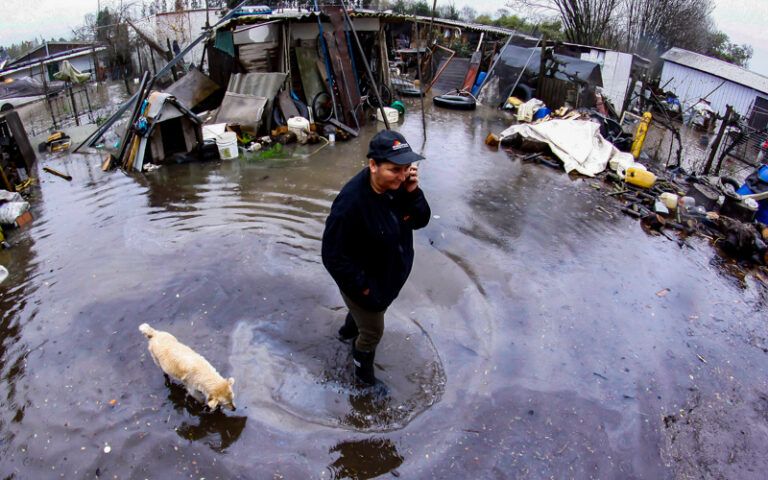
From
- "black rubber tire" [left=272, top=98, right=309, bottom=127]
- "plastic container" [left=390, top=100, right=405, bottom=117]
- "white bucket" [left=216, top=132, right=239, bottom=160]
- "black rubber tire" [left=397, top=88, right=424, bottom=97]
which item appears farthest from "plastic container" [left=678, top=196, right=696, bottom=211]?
"black rubber tire" [left=397, top=88, right=424, bottom=97]

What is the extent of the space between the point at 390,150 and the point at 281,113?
9240mm

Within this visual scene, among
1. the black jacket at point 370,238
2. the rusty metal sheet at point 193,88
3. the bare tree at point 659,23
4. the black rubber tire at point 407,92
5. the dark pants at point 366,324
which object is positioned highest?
the bare tree at point 659,23

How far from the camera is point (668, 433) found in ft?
11.0

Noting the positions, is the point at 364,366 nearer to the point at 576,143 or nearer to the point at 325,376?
the point at 325,376

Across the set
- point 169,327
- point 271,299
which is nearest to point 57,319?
point 169,327

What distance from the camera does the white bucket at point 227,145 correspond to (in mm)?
9023

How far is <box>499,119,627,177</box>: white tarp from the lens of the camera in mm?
9711

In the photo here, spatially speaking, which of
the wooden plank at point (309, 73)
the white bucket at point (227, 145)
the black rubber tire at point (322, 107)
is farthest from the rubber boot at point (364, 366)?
the wooden plank at point (309, 73)

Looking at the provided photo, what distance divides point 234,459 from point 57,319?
2578mm

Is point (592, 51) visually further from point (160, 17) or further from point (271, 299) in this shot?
point (160, 17)

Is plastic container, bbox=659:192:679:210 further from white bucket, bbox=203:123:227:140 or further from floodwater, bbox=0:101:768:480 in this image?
white bucket, bbox=203:123:227:140

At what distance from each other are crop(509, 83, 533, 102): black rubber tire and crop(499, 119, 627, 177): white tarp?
18.1 feet

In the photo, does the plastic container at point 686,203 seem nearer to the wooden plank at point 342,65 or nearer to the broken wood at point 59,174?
the wooden plank at point 342,65

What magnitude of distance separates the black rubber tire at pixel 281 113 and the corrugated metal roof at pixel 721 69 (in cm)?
2086
